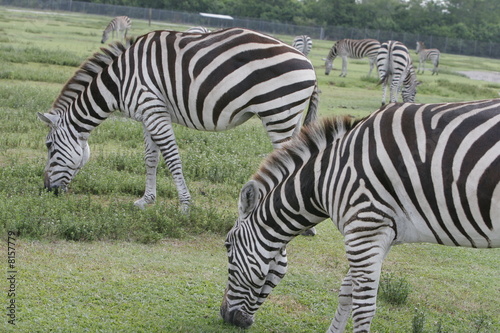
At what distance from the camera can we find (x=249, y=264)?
193 inches

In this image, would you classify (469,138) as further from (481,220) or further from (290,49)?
(290,49)

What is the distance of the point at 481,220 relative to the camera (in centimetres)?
416

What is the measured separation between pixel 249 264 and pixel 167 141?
3593 mm

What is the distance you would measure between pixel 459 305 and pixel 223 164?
480cm

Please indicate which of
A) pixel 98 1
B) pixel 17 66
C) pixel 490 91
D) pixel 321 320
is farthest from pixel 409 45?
pixel 321 320

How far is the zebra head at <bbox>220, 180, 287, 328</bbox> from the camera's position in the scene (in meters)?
4.88

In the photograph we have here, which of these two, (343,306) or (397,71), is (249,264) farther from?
(397,71)

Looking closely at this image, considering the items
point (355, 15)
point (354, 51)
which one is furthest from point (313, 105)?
point (355, 15)

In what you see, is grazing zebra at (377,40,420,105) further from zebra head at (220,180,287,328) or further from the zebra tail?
zebra head at (220,180,287,328)

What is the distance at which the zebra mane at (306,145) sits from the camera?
189 inches

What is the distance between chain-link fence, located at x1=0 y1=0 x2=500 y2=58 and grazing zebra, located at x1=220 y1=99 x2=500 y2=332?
2388 inches

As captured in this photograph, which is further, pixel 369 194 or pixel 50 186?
pixel 50 186

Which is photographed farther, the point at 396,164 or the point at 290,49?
the point at 290,49

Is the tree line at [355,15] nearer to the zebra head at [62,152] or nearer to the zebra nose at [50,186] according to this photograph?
the zebra head at [62,152]
